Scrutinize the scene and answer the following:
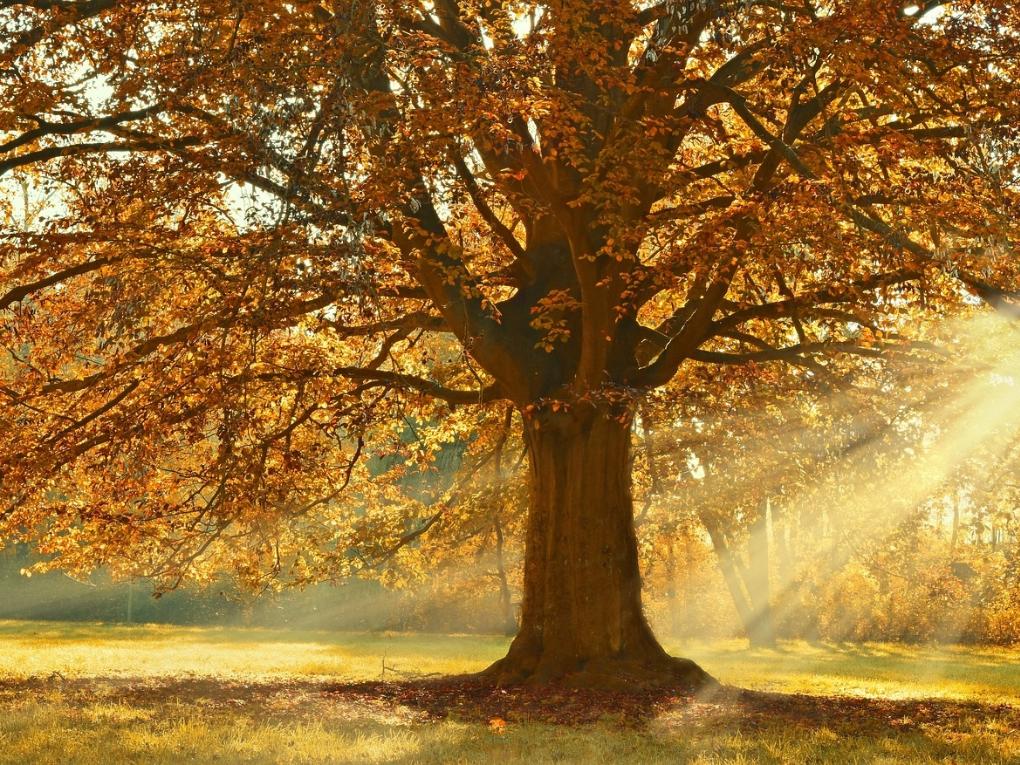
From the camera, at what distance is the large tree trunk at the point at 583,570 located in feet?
43.1

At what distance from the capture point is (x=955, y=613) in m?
35.1

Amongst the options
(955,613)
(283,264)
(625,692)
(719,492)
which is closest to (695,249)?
(283,264)

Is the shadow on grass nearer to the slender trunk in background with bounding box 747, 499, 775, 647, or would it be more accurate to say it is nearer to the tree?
the tree

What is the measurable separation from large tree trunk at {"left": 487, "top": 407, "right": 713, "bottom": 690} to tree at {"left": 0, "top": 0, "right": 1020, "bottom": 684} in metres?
0.04

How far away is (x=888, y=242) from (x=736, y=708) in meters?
5.27

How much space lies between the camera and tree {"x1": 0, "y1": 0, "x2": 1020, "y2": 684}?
9.18 meters

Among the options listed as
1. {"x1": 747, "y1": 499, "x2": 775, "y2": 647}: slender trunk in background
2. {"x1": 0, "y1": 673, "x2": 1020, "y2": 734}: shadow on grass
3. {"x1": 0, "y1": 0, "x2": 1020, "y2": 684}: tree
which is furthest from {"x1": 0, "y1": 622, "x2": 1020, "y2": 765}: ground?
{"x1": 747, "y1": 499, "x2": 775, "y2": 647}: slender trunk in background

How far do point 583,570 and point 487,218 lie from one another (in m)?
4.63

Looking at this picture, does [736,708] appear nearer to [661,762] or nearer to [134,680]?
[661,762]

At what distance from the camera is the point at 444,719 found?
1064cm

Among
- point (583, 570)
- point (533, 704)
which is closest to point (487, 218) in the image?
point (583, 570)

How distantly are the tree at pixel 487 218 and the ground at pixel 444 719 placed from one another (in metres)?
1.67

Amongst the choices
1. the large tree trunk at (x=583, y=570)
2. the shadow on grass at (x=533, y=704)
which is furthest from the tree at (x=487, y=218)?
the shadow on grass at (x=533, y=704)

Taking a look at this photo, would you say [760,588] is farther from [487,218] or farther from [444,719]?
[444,719]
